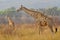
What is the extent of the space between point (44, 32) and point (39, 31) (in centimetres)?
42

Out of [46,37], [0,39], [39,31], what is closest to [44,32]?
[39,31]

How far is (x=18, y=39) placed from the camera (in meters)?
12.2

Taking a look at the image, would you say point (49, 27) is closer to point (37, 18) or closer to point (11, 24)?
point (37, 18)

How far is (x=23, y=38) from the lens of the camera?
12.4m

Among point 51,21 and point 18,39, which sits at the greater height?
point 51,21

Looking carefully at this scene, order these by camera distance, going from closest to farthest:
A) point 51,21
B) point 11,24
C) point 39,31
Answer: point 51,21 < point 39,31 < point 11,24

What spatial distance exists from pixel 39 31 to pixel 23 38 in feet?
4.59

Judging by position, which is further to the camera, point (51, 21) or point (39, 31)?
point (39, 31)

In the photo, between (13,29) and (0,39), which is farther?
(13,29)

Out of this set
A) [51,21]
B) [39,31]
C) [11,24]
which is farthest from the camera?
[11,24]

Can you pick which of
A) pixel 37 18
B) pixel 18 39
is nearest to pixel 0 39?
pixel 18 39

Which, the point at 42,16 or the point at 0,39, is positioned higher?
the point at 42,16

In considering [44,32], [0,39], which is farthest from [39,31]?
[0,39]

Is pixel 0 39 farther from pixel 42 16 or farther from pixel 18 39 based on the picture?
pixel 42 16
